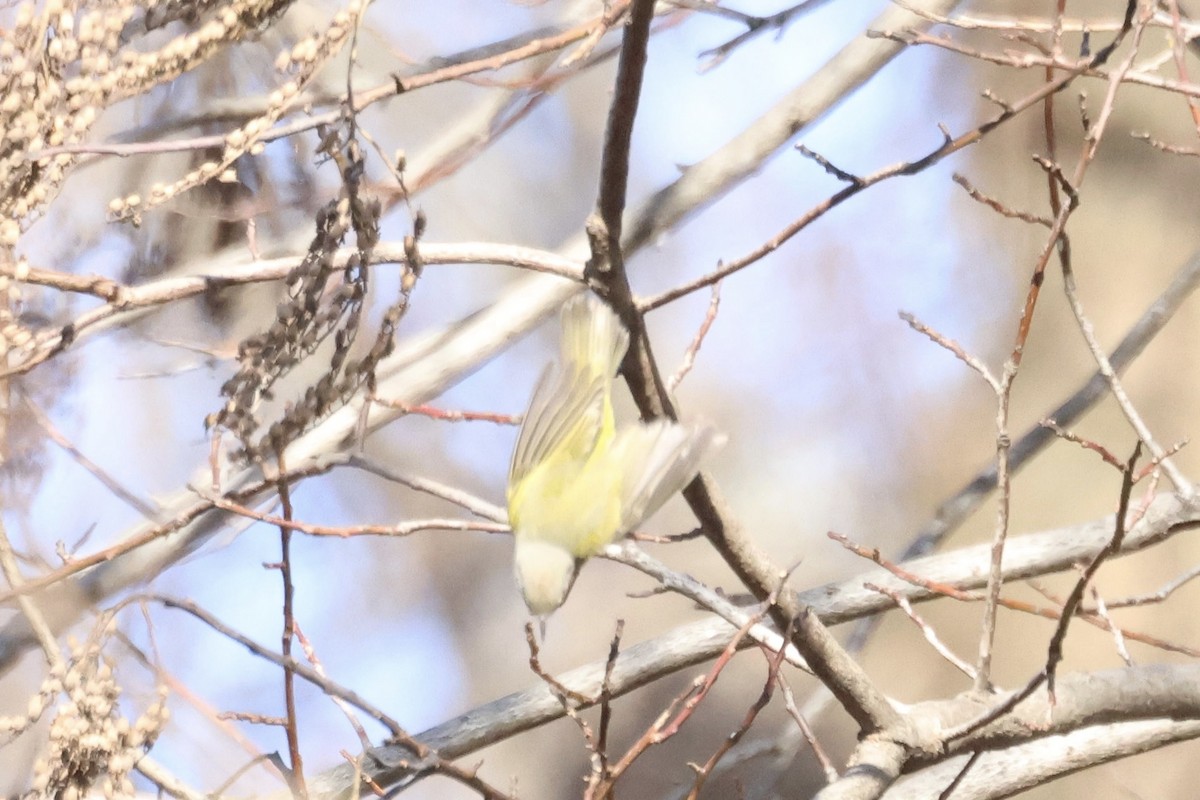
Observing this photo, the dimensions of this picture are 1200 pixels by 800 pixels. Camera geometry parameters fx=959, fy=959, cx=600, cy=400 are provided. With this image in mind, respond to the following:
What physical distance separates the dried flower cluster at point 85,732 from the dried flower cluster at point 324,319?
244 millimetres

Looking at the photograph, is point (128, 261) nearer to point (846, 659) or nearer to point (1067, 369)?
point (846, 659)

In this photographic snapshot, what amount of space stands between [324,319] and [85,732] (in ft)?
1.28

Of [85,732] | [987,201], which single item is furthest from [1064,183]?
[85,732]

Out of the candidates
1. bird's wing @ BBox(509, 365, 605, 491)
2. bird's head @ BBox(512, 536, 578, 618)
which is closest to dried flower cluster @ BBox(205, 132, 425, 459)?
bird's wing @ BBox(509, 365, 605, 491)

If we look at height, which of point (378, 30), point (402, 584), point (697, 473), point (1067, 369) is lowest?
point (697, 473)

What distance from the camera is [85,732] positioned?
0.78 meters

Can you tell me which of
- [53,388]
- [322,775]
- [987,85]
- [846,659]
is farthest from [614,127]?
[987,85]

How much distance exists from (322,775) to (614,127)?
97 cm

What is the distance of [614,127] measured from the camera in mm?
753

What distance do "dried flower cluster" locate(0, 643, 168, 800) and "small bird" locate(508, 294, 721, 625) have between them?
1.55 ft

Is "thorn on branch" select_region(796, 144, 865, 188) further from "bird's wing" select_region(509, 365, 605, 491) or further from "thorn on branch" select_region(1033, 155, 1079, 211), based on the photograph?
"bird's wing" select_region(509, 365, 605, 491)

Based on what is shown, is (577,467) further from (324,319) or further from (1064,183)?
(1064,183)

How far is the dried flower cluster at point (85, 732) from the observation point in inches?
30.4

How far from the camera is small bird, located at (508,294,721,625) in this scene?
39.2 inches
